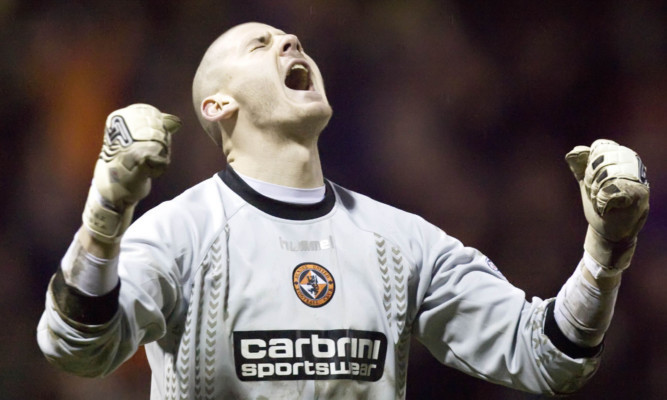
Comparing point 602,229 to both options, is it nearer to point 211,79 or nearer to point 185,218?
point 185,218

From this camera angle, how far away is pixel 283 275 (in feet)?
6.93

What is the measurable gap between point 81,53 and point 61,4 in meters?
0.16

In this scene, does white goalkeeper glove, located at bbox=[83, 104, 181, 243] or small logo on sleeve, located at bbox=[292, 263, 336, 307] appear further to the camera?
small logo on sleeve, located at bbox=[292, 263, 336, 307]

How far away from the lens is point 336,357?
2.09 meters

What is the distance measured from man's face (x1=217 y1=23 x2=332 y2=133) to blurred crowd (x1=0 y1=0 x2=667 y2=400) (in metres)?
1.00

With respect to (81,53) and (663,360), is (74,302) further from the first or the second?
(663,360)

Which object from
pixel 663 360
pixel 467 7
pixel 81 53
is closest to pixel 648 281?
pixel 663 360

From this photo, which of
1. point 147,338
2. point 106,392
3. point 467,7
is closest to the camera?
point 147,338

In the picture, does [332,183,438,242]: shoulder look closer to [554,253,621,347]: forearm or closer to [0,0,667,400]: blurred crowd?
[554,253,621,347]: forearm

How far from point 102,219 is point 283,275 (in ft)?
1.55

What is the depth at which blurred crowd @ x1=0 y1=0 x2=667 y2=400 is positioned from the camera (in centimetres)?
324

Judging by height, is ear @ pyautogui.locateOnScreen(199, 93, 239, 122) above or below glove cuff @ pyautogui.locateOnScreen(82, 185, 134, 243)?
above

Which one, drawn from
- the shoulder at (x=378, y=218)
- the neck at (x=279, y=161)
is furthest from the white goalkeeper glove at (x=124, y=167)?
the shoulder at (x=378, y=218)

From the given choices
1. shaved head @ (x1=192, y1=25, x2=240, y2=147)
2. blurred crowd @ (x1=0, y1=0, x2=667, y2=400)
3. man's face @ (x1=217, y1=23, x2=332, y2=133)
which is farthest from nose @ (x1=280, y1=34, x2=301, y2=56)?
blurred crowd @ (x1=0, y1=0, x2=667, y2=400)
